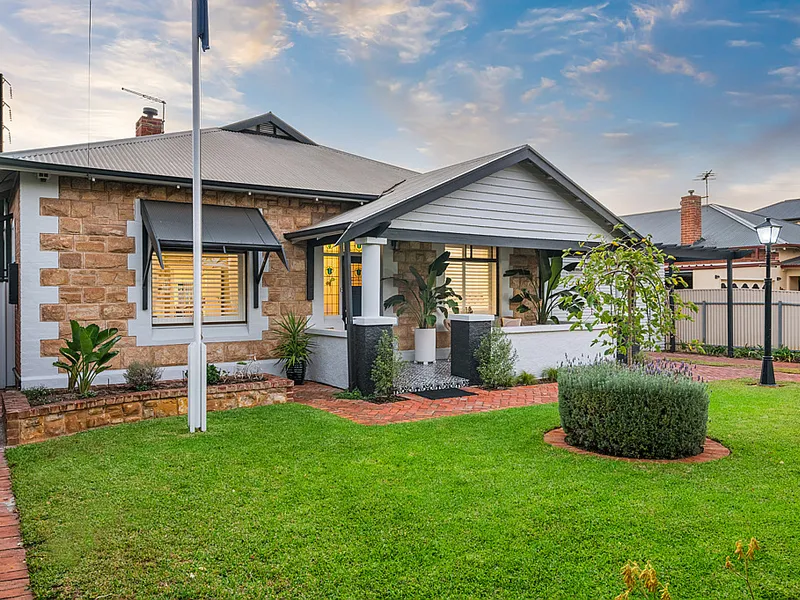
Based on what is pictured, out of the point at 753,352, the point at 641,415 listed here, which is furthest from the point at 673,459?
the point at 753,352

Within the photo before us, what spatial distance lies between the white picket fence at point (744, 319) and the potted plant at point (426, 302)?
363 inches

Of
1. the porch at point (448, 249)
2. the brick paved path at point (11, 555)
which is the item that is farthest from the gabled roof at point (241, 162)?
the brick paved path at point (11, 555)

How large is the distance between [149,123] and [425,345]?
8972 millimetres

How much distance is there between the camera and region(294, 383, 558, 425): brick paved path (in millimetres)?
8320

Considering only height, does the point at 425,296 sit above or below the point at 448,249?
below

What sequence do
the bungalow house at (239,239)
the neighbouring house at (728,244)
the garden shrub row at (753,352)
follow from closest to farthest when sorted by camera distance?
the bungalow house at (239,239) → the garden shrub row at (753,352) → the neighbouring house at (728,244)

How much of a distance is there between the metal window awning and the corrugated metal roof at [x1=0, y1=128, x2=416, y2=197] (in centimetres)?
55

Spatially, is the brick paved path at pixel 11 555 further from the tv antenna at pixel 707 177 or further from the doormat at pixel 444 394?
the tv antenna at pixel 707 177

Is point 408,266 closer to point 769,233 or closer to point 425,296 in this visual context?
point 425,296

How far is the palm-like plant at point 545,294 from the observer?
12992mm

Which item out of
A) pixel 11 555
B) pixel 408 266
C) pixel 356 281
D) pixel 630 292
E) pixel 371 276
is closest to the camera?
pixel 11 555

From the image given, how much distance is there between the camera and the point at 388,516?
177 inches

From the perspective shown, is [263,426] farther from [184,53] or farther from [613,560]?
[184,53]

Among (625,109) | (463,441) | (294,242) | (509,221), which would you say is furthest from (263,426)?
(625,109)
